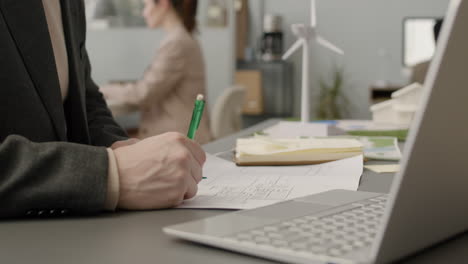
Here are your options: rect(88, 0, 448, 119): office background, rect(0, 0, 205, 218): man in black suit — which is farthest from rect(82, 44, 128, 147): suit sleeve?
rect(88, 0, 448, 119): office background

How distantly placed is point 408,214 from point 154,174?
356 mm

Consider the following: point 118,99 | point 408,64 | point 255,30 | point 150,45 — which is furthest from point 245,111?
point 118,99

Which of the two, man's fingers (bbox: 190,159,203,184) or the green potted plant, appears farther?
the green potted plant

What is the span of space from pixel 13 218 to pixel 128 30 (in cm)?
341

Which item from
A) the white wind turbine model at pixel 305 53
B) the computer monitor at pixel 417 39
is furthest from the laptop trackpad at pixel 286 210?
the computer monitor at pixel 417 39

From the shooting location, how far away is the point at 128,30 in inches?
159

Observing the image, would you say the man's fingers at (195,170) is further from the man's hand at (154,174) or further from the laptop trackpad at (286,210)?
the laptop trackpad at (286,210)

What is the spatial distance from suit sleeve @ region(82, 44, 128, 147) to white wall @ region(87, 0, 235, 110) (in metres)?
2.67

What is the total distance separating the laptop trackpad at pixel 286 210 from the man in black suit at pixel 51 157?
13 centimetres

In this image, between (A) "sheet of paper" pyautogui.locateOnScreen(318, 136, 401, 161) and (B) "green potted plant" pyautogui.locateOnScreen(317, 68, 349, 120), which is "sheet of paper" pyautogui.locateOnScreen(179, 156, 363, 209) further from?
(B) "green potted plant" pyautogui.locateOnScreen(317, 68, 349, 120)

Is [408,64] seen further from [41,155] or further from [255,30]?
[41,155]

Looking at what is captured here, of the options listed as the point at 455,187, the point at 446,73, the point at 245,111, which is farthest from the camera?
the point at 245,111

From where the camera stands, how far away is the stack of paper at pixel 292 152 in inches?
44.6

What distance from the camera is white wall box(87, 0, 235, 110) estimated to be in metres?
4.04
